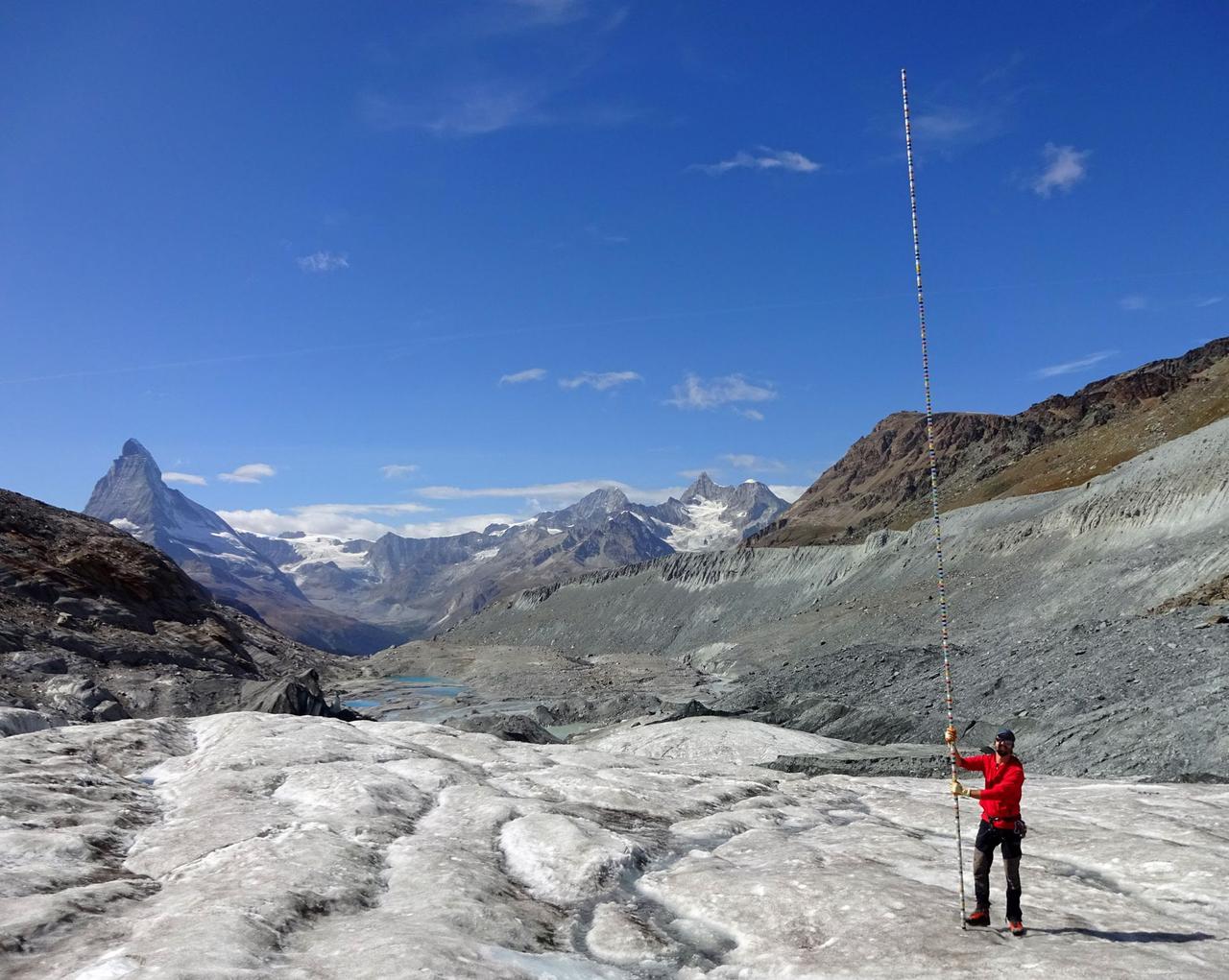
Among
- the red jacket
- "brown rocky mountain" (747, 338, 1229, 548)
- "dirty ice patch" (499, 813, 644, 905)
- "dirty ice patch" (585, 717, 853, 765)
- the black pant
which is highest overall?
"brown rocky mountain" (747, 338, 1229, 548)

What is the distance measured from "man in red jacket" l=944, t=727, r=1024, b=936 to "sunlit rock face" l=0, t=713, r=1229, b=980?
→ 0.52 m

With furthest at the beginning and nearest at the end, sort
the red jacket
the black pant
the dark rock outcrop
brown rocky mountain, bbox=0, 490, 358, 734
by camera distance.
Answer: brown rocky mountain, bbox=0, 490, 358, 734
the dark rock outcrop
the red jacket
the black pant

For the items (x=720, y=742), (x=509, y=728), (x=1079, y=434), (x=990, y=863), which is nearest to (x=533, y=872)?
(x=990, y=863)

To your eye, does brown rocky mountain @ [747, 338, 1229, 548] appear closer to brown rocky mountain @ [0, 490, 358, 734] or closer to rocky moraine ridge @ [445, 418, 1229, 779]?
rocky moraine ridge @ [445, 418, 1229, 779]

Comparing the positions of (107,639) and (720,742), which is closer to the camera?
(720,742)

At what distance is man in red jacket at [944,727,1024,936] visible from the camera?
11.3 metres

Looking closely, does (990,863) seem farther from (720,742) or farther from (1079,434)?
(1079,434)

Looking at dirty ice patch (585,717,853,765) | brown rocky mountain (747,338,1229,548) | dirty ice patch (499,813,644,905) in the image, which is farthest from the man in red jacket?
brown rocky mountain (747,338,1229,548)

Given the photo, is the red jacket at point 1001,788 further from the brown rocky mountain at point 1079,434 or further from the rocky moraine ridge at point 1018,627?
the brown rocky mountain at point 1079,434

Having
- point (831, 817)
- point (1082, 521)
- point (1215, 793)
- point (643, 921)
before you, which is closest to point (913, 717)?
point (1215, 793)

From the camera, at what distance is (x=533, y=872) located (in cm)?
1368

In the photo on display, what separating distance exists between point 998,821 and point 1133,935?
1.96 metres

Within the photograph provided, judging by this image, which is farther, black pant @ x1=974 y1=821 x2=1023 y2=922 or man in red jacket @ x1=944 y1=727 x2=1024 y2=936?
man in red jacket @ x1=944 y1=727 x2=1024 y2=936

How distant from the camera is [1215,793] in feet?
67.3
